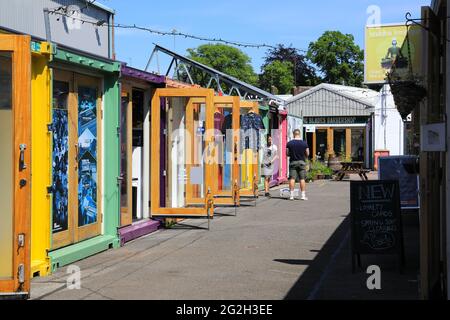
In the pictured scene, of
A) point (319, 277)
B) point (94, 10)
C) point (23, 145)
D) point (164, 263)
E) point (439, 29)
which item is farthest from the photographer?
point (94, 10)

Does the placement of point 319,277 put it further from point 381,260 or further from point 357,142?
point 357,142


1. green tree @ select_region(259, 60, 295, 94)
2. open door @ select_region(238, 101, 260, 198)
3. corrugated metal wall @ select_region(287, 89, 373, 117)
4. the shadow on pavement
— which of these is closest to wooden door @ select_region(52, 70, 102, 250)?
the shadow on pavement

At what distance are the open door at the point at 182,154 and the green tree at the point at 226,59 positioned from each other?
71509 mm

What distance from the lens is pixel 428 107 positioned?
5949 mm

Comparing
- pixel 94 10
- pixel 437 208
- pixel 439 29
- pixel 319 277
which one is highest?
pixel 94 10

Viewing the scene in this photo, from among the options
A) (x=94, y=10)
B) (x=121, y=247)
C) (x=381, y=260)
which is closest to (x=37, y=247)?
(x=121, y=247)

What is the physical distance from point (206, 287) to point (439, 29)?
3.38 metres

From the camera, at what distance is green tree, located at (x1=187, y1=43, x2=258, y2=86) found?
276 feet

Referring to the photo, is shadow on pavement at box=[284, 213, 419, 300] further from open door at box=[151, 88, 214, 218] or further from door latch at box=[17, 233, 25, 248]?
open door at box=[151, 88, 214, 218]

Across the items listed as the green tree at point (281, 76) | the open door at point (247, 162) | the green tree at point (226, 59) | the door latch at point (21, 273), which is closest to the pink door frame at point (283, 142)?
the open door at point (247, 162)

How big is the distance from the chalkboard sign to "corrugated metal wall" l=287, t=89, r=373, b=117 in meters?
31.8

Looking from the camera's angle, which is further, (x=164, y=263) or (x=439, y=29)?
(x=164, y=263)

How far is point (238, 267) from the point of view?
787 cm

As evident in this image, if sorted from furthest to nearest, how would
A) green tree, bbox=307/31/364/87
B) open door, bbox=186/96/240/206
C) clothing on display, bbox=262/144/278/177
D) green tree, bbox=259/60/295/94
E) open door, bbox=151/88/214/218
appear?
green tree, bbox=259/60/295/94
green tree, bbox=307/31/364/87
clothing on display, bbox=262/144/278/177
open door, bbox=186/96/240/206
open door, bbox=151/88/214/218
